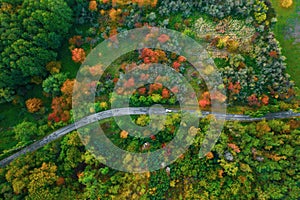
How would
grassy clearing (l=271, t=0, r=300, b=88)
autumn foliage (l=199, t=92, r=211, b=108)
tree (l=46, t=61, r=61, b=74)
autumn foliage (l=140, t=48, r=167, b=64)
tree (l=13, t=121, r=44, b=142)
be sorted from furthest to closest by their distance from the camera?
grassy clearing (l=271, t=0, r=300, b=88) < tree (l=46, t=61, r=61, b=74) < autumn foliage (l=140, t=48, r=167, b=64) < autumn foliage (l=199, t=92, r=211, b=108) < tree (l=13, t=121, r=44, b=142)

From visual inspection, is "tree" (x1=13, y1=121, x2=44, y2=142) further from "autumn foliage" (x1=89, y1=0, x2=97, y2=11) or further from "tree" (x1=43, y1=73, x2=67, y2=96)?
"autumn foliage" (x1=89, y1=0, x2=97, y2=11)

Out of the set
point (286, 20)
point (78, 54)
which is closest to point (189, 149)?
point (78, 54)

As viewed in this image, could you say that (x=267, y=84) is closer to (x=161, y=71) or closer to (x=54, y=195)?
(x=161, y=71)

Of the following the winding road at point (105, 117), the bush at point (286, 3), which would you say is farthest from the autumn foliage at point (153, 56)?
the bush at point (286, 3)

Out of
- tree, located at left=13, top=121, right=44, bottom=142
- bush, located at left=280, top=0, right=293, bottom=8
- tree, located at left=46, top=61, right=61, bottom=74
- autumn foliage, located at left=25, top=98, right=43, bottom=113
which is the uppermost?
bush, located at left=280, top=0, right=293, bottom=8

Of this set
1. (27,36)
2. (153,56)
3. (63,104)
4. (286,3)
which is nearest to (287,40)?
(286,3)

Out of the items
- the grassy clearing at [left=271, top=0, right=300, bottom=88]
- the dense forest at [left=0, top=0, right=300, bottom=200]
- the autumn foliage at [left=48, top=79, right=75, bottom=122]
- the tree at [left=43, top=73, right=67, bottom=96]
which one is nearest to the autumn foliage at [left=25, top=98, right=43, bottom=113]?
the dense forest at [left=0, top=0, right=300, bottom=200]
